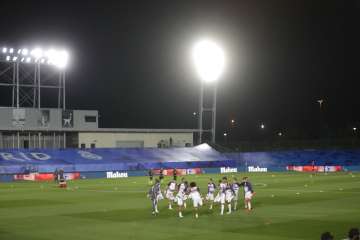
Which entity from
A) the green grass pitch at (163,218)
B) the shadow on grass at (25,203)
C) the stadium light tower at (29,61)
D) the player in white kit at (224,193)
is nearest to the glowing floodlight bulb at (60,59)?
the stadium light tower at (29,61)

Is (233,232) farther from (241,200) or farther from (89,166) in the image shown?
(89,166)

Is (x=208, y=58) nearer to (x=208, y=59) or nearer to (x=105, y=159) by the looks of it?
(x=208, y=59)

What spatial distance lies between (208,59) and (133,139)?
20.8 meters

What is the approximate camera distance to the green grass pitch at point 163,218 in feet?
90.6

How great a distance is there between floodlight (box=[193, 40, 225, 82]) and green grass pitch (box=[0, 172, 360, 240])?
154 ft

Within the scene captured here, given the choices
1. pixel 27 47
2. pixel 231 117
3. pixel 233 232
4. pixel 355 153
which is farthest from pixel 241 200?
pixel 231 117

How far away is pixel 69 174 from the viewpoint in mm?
75188

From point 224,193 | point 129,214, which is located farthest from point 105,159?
point 224,193

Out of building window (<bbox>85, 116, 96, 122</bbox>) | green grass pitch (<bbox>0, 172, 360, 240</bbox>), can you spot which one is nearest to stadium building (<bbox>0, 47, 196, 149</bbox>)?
building window (<bbox>85, 116, 96, 122</bbox>)

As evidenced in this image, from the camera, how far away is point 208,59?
95500 millimetres

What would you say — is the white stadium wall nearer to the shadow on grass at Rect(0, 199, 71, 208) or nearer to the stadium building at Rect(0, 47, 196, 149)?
the stadium building at Rect(0, 47, 196, 149)

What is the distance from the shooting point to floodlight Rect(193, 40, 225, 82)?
9431 cm

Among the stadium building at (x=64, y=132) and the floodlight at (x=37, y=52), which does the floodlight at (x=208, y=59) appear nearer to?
the stadium building at (x=64, y=132)

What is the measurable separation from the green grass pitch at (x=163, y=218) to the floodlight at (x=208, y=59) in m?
46.8
